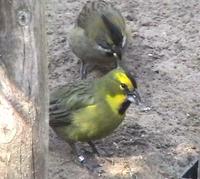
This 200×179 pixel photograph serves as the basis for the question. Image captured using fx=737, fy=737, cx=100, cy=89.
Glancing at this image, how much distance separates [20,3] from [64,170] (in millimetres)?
2253

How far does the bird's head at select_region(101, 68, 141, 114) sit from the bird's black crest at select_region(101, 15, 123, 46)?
1378 mm

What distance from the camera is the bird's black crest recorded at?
293 inches

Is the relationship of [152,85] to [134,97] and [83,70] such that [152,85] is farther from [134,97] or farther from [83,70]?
[134,97]

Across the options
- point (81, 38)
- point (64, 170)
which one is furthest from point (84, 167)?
point (81, 38)

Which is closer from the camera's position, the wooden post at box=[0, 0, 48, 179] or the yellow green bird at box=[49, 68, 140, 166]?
the wooden post at box=[0, 0, 48, 179]

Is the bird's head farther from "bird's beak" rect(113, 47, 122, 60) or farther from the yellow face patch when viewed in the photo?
"bird's beak" rect(113, 47, 122, 60)

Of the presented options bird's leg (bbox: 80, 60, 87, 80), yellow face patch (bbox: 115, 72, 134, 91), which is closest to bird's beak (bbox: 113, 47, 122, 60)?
bird's leg (bbox: 80, 60, 87, 80)

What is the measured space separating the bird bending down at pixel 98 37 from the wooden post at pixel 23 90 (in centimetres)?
323

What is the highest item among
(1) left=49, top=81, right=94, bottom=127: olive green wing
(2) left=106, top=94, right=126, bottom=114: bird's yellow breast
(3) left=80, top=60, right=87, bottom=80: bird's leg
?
(2) left=106, top=94, right=126, bottom=114: bird's yellow breast

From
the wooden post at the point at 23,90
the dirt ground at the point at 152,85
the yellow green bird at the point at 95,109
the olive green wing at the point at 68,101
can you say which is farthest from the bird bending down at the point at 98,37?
the wooden post at the point at 23,90

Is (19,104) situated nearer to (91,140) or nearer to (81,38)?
(91,140)

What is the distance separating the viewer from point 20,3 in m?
3.91

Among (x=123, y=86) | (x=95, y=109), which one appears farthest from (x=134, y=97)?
(x=95, y=109)

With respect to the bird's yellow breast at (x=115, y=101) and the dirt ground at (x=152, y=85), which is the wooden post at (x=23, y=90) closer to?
the dirt ground at (x=152, y=85)
